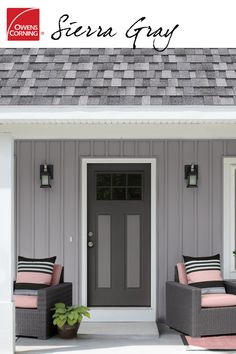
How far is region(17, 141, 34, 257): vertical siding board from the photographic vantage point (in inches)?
366

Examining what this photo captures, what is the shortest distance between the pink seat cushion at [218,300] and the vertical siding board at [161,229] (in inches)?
43.0

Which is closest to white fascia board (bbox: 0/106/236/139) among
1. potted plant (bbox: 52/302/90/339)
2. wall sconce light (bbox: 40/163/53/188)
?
wall sconce light (bbox: 40/163/53/188)

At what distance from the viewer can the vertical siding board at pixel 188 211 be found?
363 inches

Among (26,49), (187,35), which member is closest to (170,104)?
(187,35)

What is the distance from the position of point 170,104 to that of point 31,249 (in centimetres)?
335

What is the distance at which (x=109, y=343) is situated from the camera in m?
7.79

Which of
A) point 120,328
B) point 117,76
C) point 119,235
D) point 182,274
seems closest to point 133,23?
point 117,76

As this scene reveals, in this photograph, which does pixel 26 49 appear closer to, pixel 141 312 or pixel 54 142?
pixel 54 142

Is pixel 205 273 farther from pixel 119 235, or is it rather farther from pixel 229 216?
pixel 119 235

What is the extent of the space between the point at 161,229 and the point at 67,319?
1.95 metres

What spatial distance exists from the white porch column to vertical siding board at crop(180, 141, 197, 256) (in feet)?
9.38

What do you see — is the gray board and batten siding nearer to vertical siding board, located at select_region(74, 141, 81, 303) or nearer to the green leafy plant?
vertical siding board, located at select_region(74, 141, 81, 303)

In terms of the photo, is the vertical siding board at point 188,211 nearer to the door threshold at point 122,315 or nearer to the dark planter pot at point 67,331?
the door threshold at point 122,315

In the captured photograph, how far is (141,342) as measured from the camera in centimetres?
787
